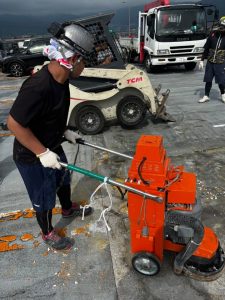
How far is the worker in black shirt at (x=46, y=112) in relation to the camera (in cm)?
229

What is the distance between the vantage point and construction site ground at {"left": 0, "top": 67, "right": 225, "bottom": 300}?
2.65m

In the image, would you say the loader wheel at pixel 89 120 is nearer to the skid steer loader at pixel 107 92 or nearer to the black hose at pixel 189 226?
the skid steer loader at pixel 107 92

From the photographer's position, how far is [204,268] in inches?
105

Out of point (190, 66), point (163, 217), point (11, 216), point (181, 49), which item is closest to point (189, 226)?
point (163, 217)

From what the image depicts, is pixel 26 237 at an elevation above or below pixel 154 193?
below

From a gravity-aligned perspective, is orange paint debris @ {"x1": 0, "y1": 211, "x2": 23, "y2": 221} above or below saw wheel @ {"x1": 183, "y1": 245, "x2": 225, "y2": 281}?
below

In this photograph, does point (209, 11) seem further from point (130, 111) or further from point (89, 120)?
point (89, 120)

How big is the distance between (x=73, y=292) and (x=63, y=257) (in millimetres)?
458

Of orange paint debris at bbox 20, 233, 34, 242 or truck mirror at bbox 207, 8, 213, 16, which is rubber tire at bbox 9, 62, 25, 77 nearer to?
truck mirror at bbox 207, 8, 213, 16

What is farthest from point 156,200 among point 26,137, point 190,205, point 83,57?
point 83,57

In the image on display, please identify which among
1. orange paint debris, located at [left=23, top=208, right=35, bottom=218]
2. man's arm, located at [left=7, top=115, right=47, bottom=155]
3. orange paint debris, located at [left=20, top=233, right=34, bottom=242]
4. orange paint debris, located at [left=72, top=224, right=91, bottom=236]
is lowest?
orange paint debris, located at [left=20, top=233, right=34, bottom=242]

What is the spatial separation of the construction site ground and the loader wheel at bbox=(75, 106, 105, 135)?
0.60 ft

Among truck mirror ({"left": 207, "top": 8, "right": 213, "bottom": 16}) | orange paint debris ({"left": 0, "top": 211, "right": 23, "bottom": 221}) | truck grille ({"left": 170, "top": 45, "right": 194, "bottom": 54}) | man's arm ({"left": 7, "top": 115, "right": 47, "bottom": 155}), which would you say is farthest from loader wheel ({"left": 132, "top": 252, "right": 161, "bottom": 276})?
truck mirror ({"left": 207, "top": 8, "right": 213, "bottom": 16})

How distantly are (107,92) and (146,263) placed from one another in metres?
3.73
